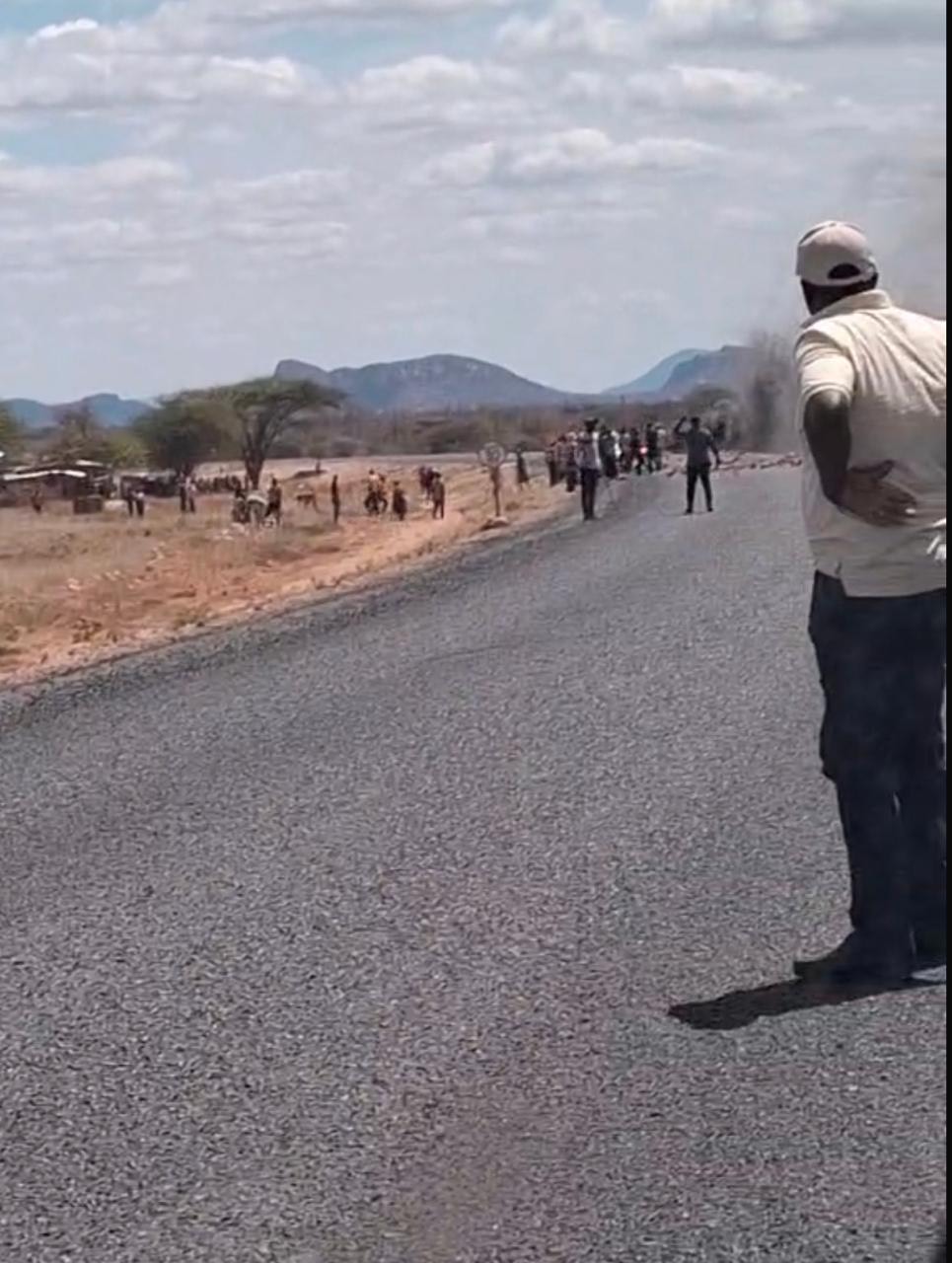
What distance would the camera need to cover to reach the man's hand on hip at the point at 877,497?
600cm

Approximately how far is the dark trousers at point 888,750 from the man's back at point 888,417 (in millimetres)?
86

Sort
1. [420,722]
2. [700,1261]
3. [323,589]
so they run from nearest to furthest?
1. [700,1261]
2. [420,722]
3. [323,589]

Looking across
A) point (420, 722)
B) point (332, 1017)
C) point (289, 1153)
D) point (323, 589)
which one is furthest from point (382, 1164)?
point (323, 589)

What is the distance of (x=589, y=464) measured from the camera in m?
37.9

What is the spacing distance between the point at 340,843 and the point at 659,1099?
3.67 m

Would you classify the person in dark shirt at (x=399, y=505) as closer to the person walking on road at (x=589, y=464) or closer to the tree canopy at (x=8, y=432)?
the person walking on road at (x=589, y=464)

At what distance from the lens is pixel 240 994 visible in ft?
22.0

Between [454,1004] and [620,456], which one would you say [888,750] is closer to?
[454,1004]

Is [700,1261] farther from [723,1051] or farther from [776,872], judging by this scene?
[776,872]

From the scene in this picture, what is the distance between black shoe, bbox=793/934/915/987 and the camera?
248 inches

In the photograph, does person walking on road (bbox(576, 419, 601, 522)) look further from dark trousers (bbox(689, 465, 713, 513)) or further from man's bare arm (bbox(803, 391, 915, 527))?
man's bare arm (bbox(803, 391, 915, 527))

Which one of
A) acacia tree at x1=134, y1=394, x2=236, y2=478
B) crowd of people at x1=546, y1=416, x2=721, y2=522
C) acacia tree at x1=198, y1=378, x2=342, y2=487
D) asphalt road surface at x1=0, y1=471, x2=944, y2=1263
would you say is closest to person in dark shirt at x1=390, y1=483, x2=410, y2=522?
crowd of people at x1=546, y1=416, x2=721, y2=522

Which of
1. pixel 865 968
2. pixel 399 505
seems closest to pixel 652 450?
pixel 399 505

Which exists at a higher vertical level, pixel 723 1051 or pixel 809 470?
pixel 809 470
